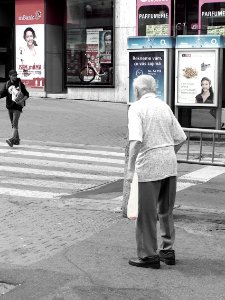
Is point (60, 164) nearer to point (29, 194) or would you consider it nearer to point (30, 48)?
point (29, 194)

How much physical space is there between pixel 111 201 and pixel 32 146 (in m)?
6.49

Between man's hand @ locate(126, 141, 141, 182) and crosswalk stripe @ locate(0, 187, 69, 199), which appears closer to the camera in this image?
man's hand @ locate(126, 141, 141, 182)

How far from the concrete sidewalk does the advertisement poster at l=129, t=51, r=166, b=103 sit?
9.76 metres

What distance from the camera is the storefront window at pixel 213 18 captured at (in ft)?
73.9

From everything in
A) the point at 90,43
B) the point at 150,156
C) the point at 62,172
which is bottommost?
the point at 62,172

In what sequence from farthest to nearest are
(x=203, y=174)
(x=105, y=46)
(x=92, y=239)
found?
(x=105, y=46) → (x=203, y=174) → (x=92, y=239)

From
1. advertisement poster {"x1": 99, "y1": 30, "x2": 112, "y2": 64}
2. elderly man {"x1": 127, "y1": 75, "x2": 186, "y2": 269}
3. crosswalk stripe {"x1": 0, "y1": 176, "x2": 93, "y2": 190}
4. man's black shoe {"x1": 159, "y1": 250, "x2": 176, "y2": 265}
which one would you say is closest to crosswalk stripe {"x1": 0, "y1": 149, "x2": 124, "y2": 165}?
crosswalk stripe {"x1": 0, "y1": 176, "x2": 93, "y2": 190}

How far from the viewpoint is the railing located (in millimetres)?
9680

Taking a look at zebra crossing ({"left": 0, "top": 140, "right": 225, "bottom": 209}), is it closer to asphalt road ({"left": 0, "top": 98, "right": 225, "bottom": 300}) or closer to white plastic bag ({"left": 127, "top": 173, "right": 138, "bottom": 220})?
asphalt road ({"left": 0, "top": 98, "right": 225, "bottom": 300})

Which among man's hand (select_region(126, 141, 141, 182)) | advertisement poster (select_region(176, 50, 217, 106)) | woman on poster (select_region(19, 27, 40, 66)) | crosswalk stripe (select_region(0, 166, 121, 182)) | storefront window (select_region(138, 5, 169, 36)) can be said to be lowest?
crosswalk stripe (select_region(0, 166, 121, 182))

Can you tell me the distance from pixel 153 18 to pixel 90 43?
3.91 metres

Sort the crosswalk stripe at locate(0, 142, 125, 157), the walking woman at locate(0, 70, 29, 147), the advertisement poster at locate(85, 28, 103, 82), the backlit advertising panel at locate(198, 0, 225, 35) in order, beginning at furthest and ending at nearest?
the advertisement poster at locate(85, 28, 103, 82)
the backlit advertising panel at locate(198, 0, 225, 35)
the walking woman at locate(0, 70, 29, 147)
the crosswalk stripe at locate(0, 142, 125, 157)

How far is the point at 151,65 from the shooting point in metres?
17.2

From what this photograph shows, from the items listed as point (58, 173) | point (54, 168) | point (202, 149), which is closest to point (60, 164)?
point (54, 168)
